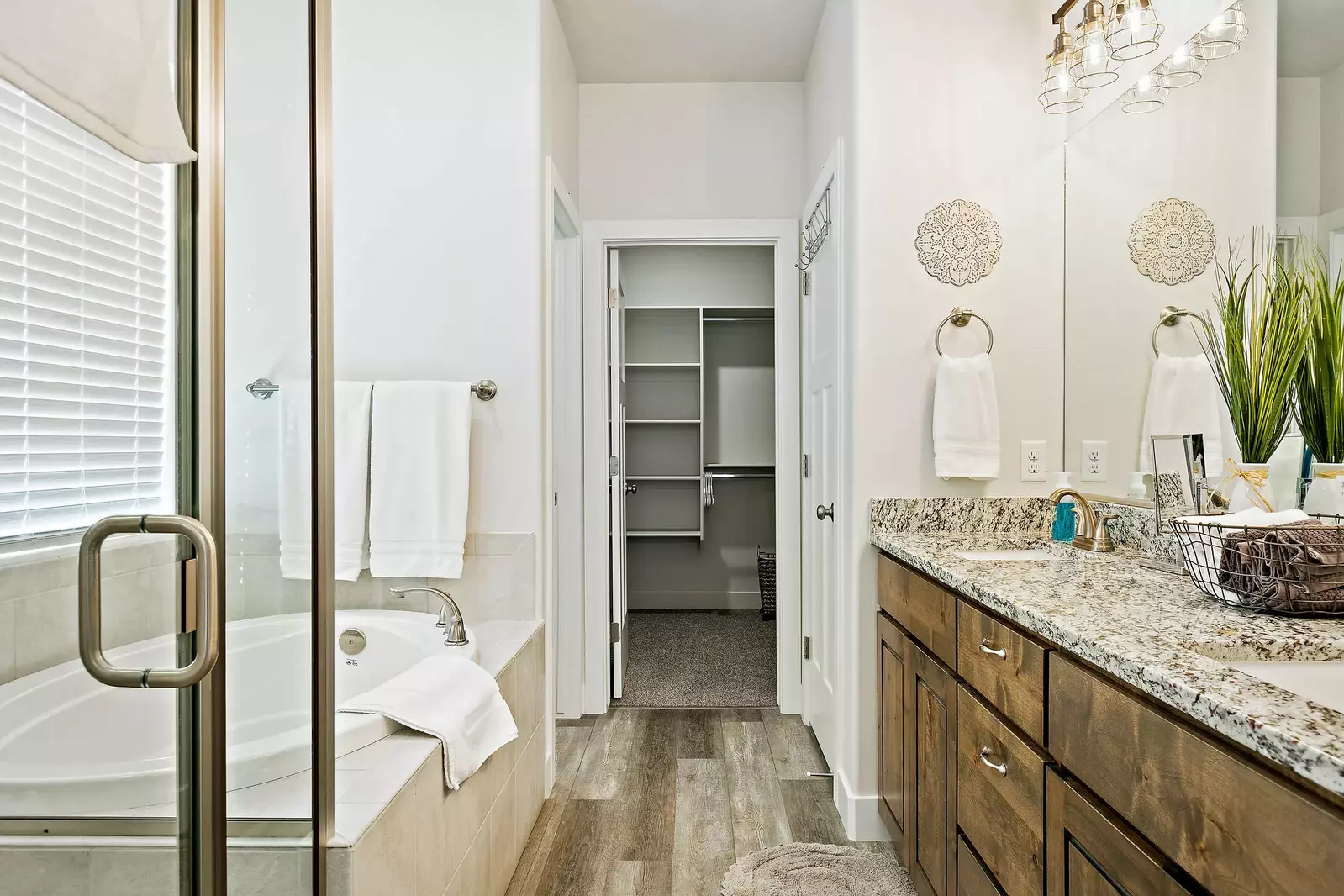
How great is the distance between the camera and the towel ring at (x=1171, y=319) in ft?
5.64

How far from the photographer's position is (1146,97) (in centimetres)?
190

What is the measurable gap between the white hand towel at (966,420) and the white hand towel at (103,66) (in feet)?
6.28

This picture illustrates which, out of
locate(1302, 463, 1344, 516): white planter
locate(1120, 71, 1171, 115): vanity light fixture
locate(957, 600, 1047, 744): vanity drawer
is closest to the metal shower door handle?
locate(957, 600, 1047, 744): vanity drawer

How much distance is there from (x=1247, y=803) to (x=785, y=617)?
2.57 meters

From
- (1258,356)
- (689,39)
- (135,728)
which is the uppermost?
(689,39)

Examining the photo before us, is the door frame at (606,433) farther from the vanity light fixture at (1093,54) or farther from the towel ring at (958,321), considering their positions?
the vanity light fixture at (1093,54)

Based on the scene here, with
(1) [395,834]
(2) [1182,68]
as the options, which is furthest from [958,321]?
(1) [395,834]

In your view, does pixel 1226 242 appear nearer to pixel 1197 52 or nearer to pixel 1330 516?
pixel 1197 52

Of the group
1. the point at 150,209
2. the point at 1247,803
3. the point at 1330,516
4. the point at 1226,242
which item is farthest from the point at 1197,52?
the point at 150,209

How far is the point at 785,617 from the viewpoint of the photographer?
129 inches

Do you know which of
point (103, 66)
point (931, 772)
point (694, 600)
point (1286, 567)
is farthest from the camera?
point (694, 600)

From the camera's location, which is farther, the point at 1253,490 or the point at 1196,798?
the point at 1253,490

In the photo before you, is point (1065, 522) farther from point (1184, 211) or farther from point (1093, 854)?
point (1093, 854)

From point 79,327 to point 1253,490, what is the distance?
182 centimetres
